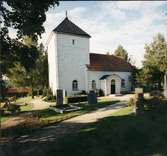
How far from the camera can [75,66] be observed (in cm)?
3841

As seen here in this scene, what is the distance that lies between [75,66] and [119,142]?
99.7 ft

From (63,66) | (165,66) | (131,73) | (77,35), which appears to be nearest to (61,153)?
(63,66)

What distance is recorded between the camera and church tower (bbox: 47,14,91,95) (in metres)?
36.8

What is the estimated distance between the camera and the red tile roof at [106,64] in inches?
1616

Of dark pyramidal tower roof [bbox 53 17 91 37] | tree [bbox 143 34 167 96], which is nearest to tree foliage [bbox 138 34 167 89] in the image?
tree [bbox 143 34 167 96]

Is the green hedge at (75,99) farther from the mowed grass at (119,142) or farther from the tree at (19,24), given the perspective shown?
the mowed grass at (119,142)

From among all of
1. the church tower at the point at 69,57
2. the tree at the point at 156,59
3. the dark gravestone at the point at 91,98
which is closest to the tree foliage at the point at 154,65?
the tree at the point at 156,59

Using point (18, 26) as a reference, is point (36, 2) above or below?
above

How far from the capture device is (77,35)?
3891 cm

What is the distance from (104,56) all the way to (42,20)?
33585 millimetres

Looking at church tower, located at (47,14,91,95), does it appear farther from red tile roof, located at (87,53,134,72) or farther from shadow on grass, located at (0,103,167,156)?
shadow on grass, located at (0,103,167,156)

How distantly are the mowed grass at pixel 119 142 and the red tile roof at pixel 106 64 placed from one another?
30.0m

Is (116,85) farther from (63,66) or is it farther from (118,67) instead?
(63,66)

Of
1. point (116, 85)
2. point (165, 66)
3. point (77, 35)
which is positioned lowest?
point (116, 85)
